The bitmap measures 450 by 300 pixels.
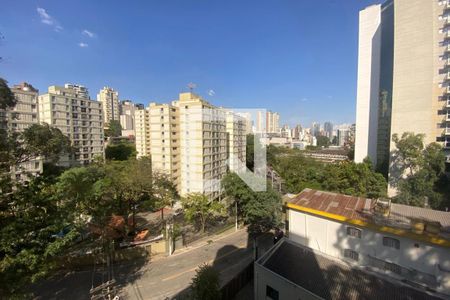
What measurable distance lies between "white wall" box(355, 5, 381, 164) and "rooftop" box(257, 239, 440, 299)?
22147 mm

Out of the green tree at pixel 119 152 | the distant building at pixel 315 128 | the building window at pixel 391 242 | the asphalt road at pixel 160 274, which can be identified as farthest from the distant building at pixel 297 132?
the building window at pixel 391 242

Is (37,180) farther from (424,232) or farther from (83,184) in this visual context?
(424,232)

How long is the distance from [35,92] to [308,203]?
2782 centimetres

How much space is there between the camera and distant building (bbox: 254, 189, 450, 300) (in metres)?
5.26

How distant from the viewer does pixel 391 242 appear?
5816 millimetres

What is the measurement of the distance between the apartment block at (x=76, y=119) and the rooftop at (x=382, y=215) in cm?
2720

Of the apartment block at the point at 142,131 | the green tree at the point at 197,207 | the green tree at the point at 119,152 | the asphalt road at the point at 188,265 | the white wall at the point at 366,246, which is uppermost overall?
the apartment block at the point at 142,131

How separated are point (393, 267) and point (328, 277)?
70.6 inches

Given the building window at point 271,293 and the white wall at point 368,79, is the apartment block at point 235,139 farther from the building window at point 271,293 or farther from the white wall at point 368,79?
the building window at point 271,293

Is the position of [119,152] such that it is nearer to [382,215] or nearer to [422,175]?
[382,215]

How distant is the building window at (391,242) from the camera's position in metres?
5.72

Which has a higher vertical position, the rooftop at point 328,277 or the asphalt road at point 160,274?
the rooftop at point 328,277

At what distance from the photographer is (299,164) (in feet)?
73.9

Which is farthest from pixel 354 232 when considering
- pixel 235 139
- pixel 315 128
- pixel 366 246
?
pixel 315 128
